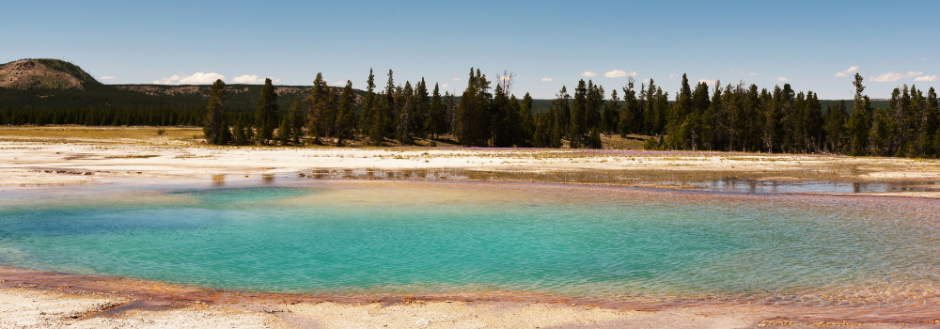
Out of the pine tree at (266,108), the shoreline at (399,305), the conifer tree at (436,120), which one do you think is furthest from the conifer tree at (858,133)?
the shoreline at (399,305)

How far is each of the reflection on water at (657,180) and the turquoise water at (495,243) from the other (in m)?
4.68

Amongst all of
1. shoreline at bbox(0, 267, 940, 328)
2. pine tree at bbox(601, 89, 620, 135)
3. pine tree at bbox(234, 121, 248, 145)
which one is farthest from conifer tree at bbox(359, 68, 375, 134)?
shoreline at bbox(0, 267, 940, 328)

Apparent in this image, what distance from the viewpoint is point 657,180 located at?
3177cm

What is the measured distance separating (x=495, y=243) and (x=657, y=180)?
65.0 feet

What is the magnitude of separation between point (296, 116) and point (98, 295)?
282 ft

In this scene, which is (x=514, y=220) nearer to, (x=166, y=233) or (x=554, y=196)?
(x=554, y=196)

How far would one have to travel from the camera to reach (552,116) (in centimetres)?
12456

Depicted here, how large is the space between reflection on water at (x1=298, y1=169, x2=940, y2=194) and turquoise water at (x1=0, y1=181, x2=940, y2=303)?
4685mm

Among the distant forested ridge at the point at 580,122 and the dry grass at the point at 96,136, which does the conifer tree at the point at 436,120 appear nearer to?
the distant forested ridge at the point at 580,122

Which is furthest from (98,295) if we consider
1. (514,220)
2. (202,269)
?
(514,220)

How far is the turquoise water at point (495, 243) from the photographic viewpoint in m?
10.5

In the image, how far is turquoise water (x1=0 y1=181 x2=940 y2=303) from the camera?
10531 millimetres

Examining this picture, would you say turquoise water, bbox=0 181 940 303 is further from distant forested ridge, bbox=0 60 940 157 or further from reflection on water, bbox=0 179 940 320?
distant forested ridge, bbox=0 60 940 157

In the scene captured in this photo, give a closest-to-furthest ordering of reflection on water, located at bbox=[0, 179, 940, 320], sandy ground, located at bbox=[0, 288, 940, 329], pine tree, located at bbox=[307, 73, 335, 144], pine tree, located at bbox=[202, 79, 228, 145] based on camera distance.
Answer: sandy ground, located at bbox=[0, 288, 940, 329] < reflection on water, located at bbox=[0, 179, 940, 320] < pine tree, located at bbox=[202, 79, 228, 145] < pine tree, located at bbox=[307, 73, 335, 144]
